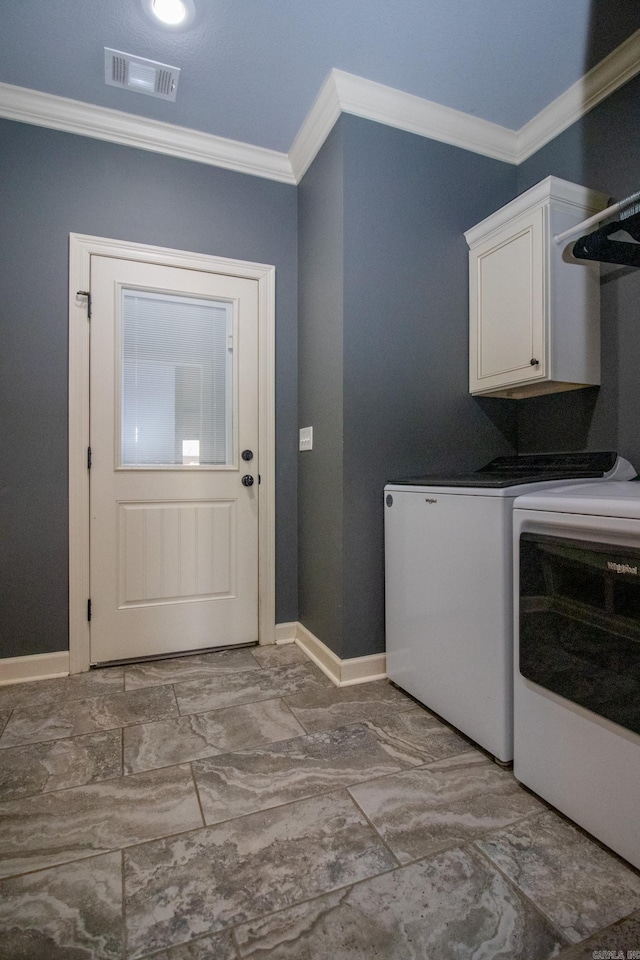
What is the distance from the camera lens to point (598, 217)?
5.62ft

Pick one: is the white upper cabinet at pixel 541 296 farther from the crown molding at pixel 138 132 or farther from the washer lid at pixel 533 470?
the crown molding at pixel 138 132

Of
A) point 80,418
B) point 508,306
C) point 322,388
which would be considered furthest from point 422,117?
point 80,418

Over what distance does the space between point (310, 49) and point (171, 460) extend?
190 centimetres

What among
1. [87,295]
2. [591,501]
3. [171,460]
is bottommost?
[591,501]

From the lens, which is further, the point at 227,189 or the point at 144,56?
the point at 227,189

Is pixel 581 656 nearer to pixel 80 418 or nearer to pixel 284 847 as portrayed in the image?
pixel 284 847

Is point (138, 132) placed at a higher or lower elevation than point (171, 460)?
higher

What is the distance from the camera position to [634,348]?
1.95m

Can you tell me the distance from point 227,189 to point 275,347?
0.87 meters

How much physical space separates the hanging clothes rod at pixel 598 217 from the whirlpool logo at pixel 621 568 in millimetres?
1285

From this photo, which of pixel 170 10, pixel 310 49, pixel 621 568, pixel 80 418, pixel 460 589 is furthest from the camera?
pixel 80 418

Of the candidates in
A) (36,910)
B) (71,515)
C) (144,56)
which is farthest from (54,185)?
(36,910)

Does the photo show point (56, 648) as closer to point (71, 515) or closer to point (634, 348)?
point (71, 515)

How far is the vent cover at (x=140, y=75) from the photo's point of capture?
196cm
